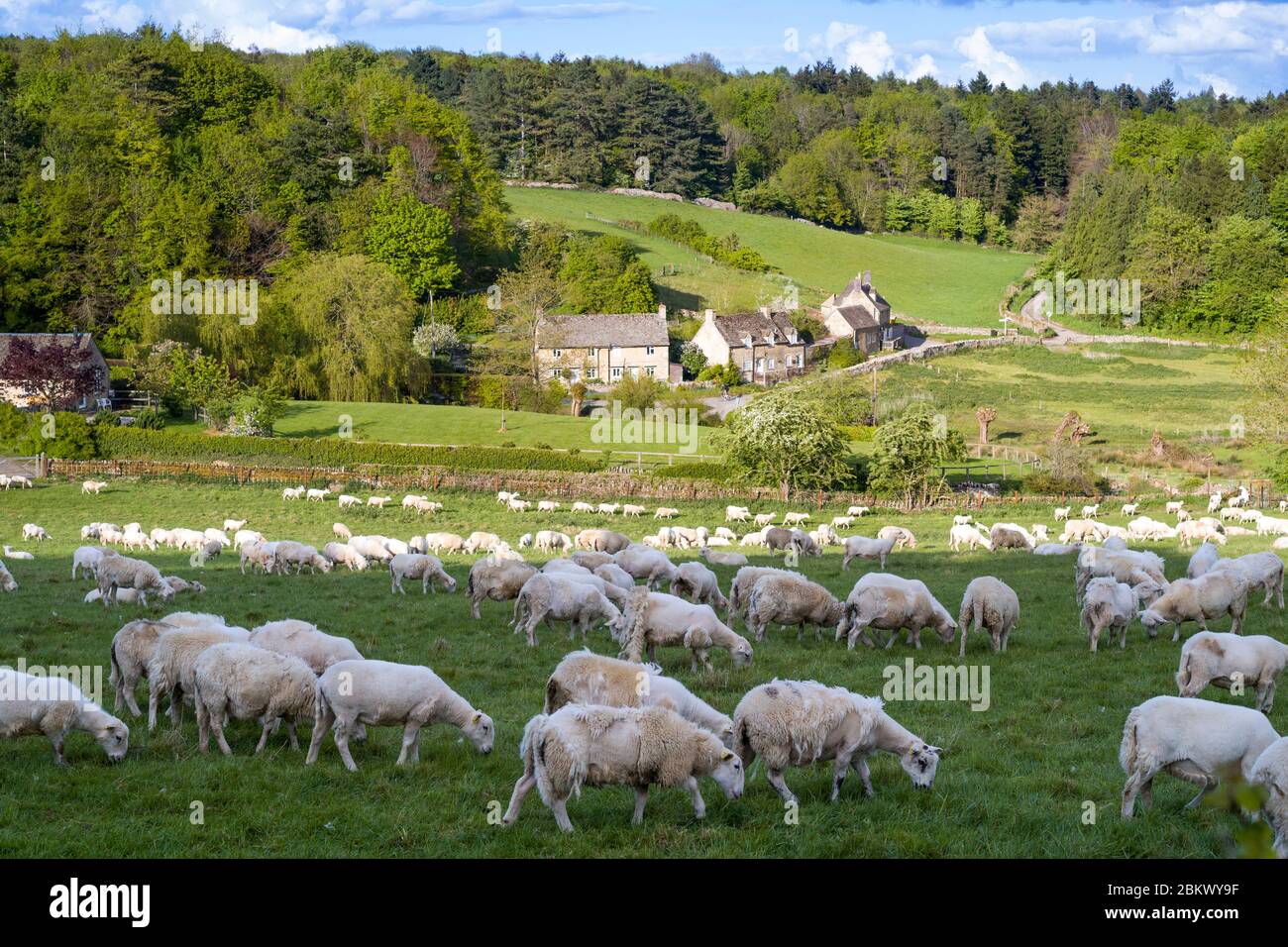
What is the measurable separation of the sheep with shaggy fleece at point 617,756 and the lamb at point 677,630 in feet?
21.3

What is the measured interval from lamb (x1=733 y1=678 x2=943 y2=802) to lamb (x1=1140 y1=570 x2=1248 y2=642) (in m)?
10.3

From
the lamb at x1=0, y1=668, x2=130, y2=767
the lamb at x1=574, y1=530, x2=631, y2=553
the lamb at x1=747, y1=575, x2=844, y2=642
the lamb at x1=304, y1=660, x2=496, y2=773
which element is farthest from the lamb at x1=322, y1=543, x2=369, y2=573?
the lamb at x1=0, y1=668, x2=130, y2=767

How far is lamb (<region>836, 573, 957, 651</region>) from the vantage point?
2005 centimetres

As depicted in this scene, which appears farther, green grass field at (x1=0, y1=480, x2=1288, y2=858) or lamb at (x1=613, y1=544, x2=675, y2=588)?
lamb at (x1=613, y1=544, x2=675, y2=588)

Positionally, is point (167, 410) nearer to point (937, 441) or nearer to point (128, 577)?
point (937, 441)

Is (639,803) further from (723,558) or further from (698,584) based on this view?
(723,558)

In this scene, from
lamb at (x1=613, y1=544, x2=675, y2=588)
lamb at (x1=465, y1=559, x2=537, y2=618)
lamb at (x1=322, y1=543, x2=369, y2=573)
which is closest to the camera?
lamb at (x1=465, y1=559, x2=537, y2=618)

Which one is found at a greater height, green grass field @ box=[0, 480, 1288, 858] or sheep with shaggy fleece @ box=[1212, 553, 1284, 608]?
sheep with shaggy fleece @ box=[1212, 553, 1284, 608]

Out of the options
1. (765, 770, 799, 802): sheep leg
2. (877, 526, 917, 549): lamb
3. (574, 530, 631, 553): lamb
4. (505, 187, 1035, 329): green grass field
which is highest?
(505, 187, 1035, 329): green grass field

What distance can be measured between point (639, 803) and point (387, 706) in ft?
11.3

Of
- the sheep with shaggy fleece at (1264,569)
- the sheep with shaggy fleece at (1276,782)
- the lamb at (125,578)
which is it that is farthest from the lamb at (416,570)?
the sheep with shaggy fleece at (1276,782)

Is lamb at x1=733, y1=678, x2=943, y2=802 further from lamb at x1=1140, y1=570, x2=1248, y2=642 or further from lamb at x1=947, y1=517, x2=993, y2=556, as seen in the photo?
lamb at x1=947, y1=517, x2=993, y2=556

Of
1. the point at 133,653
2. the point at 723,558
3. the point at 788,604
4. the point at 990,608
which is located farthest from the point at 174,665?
the point at 723,558

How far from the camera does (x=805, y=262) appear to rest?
445 feet
